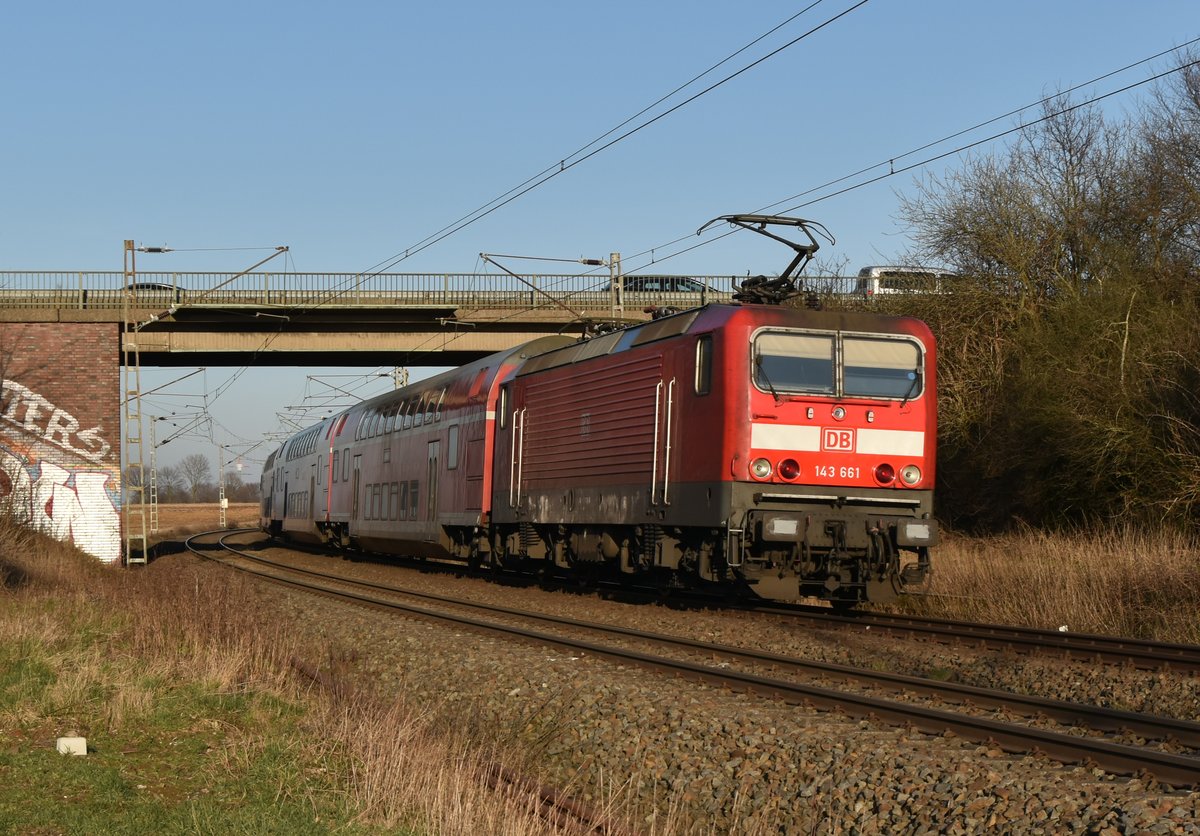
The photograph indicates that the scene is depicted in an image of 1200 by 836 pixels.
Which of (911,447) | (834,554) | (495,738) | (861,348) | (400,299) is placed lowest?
(495,738)

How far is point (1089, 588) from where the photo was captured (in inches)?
582

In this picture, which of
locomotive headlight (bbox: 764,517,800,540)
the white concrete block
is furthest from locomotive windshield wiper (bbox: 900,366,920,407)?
the white concrete block

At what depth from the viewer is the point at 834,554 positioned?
13.6m

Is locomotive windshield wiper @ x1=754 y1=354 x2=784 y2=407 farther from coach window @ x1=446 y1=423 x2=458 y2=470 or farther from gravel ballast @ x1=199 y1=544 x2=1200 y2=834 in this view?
coach window @ x1=446 y1=423 x2=458 y2=470

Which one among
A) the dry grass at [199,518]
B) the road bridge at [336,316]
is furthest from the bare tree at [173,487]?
the road bridge at [336,316]

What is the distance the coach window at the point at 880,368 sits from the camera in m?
14.0

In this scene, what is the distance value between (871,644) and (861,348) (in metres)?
3.59

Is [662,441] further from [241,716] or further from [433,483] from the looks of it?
[433,483]

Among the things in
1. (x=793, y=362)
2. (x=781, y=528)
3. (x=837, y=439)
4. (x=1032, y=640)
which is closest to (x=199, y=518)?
(x=793, y=362)

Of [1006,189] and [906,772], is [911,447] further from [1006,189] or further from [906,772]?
[1006,189]

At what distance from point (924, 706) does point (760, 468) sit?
4867 mm

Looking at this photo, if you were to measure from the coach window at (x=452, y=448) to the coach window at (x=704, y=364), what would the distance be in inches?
366

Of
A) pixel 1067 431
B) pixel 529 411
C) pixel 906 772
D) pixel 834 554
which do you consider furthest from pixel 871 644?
pixel 1067 431

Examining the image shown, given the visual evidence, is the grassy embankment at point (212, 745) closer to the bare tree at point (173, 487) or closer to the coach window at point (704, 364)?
the coach window at point (704, 364)
